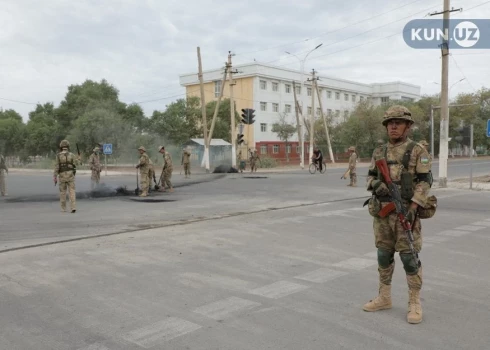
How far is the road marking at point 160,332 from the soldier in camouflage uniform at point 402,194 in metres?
1.62

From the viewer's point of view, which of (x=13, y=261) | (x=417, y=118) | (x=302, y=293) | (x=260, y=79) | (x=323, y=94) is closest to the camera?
(x=302, y=293)

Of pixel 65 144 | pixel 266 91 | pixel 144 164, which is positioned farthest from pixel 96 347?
pixel 266 91

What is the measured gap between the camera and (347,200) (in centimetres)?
1319

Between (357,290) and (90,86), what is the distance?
169ft

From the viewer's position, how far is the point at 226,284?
493cm

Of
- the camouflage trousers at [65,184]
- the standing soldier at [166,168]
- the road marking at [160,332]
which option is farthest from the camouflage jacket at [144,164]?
the road marking at [160,332]

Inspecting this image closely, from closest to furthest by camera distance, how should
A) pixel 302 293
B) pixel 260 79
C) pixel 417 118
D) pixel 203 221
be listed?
pixel 302 293, pixel 203 221, pixel 417 118, pixel 260 79

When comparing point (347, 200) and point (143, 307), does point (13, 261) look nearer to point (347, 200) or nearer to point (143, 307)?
point (143, 307)

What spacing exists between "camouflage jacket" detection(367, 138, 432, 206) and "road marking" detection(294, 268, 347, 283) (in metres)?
1.56

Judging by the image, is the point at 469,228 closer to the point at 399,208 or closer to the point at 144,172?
the point at 399,208

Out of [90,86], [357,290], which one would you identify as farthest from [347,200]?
[90,86]

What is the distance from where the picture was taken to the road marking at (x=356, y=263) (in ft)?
18.5

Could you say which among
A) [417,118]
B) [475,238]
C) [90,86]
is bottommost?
[475,238]

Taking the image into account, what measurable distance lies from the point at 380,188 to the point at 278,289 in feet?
5.20
